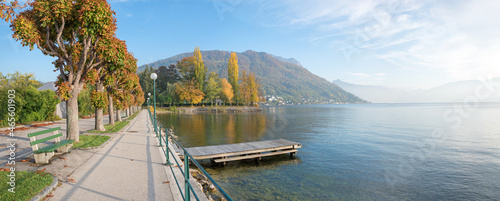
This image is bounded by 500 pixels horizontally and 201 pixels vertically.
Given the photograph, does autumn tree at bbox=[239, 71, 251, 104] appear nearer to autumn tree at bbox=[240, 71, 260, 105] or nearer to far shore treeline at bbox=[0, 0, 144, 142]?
autumn tree at bbox=[240, 71, 260, 105]

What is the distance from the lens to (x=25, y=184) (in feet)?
19.4

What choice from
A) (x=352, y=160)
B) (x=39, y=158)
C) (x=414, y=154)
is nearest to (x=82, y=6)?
(x=39, y=158)

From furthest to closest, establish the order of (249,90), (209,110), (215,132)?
(249,90) < (209,110) < (215,132)

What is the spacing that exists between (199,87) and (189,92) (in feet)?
18.8

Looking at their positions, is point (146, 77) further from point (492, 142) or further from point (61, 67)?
point (492, 142)

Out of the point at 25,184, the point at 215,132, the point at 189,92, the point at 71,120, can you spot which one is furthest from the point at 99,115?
the point at 189,92

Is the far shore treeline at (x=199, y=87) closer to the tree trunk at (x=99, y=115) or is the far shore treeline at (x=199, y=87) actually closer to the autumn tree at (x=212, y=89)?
the autumn tree at (x=212, y=89)

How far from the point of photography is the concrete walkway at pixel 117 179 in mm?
5866

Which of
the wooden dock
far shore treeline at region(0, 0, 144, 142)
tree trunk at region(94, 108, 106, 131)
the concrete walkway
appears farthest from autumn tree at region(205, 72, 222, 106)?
the concrete walkway

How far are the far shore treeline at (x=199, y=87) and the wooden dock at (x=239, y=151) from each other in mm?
62184

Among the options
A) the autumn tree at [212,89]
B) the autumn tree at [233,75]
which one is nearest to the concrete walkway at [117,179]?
the autumn tree at [212,89]

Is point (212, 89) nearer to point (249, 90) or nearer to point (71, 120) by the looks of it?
point (249, 90)

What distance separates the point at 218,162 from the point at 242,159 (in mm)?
1908

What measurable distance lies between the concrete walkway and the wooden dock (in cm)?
429
